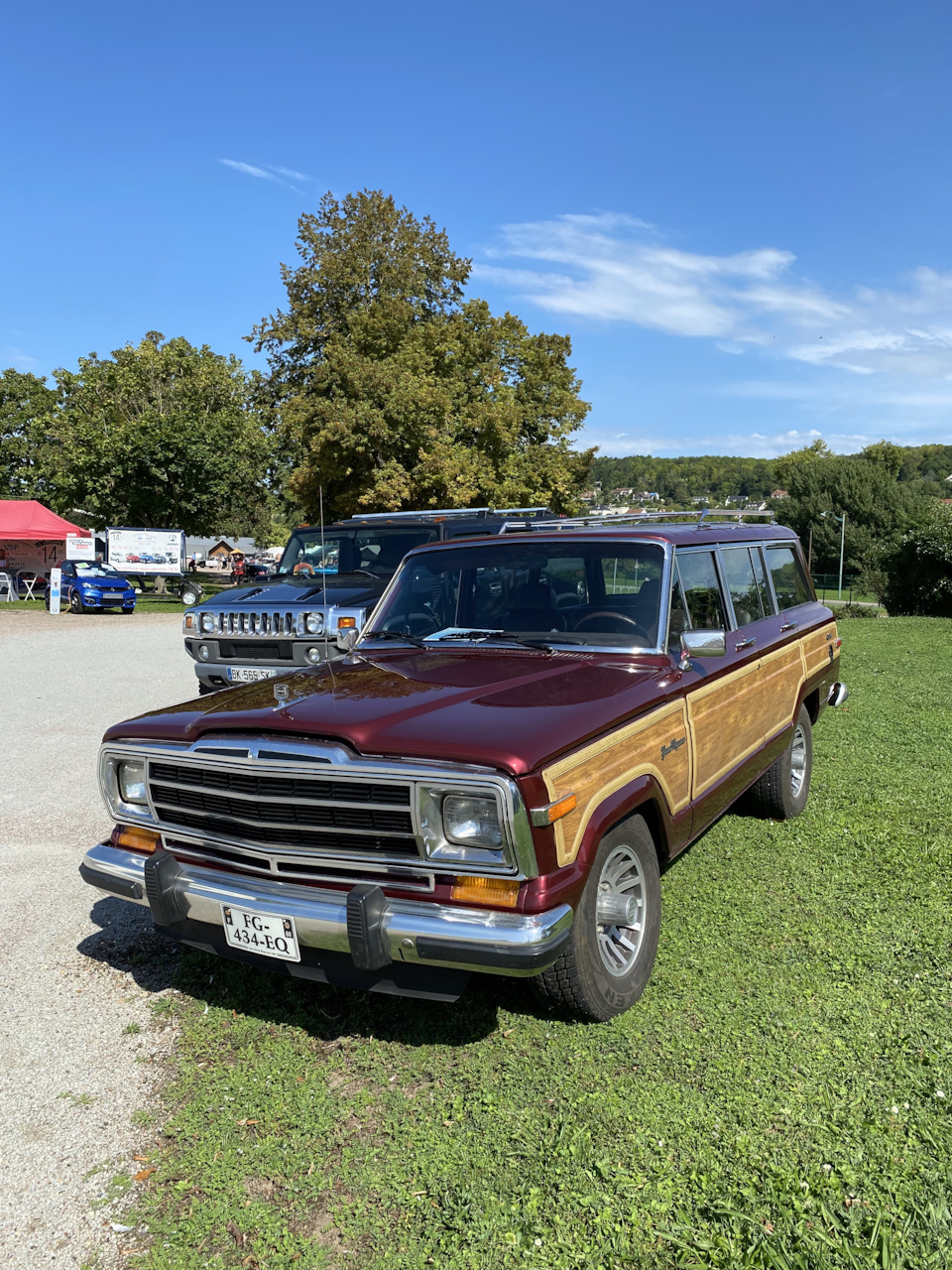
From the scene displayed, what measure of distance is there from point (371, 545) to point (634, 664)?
6.03m

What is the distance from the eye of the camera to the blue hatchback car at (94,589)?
26453mm

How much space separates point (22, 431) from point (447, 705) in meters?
55.5

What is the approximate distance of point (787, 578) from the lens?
20.1 ft

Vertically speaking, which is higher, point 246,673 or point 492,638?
point 492,638

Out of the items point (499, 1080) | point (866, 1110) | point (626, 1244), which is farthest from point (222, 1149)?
point (866, 1110)

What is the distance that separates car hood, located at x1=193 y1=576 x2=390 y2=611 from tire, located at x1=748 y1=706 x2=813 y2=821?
13.4ft

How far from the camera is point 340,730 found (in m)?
3.04

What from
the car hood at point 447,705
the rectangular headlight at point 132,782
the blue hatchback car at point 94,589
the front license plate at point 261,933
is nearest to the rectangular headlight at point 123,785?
the rectangular headlight at point 132,782

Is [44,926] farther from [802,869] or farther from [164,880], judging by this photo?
[802,869]

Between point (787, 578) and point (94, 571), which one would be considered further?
point (94, 571)

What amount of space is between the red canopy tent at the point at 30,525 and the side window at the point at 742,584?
32919 millimetres

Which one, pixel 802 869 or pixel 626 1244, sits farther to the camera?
pixel 802 869

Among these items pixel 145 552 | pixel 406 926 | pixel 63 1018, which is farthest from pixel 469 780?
pixel 145 552

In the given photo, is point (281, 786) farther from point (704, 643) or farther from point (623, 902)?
point (704, 643)
